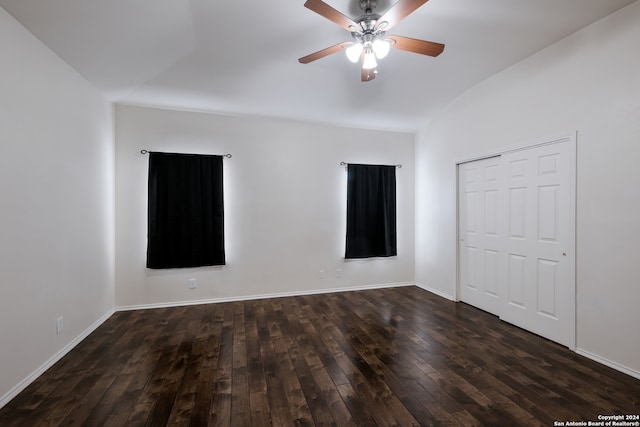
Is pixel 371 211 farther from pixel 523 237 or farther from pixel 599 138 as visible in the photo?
pixel 599 138

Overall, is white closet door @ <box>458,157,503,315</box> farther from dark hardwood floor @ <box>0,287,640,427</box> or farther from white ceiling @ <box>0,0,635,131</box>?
white ceiling @ <box>0,0,635,131</box>

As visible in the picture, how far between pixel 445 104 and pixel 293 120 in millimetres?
2207

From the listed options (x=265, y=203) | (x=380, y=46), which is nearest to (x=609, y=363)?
(x=380, y=46)

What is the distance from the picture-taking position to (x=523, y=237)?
3029mm

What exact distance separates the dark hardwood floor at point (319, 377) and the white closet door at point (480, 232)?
1.41ft

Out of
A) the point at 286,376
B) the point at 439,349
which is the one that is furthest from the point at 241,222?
the point at 439,349

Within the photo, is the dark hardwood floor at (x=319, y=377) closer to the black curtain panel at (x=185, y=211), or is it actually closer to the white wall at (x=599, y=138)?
the white wall at (x=599, y=138)

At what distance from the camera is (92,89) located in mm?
2963

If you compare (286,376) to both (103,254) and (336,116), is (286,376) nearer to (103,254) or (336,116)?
(103,254)

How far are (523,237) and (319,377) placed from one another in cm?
262

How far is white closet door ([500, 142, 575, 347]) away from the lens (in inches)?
102

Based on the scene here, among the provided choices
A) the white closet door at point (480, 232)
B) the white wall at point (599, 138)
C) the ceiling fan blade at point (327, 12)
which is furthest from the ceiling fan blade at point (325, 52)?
the white closet door at point (480, 232)

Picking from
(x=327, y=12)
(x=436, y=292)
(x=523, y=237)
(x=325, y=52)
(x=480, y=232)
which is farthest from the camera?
(x=436, y=292)

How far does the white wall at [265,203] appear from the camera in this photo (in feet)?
11.7
